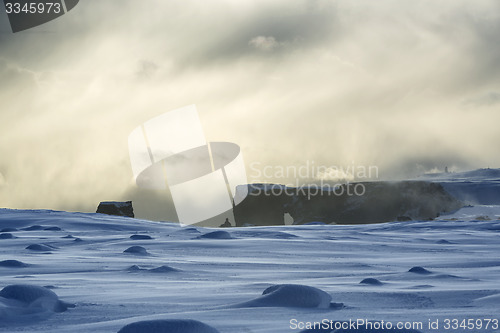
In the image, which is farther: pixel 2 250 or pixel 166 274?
pixel 2 250

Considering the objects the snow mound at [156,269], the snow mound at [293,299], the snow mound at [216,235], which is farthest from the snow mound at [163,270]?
the snow mound at [216,235]

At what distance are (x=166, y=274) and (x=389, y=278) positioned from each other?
6.59 ft

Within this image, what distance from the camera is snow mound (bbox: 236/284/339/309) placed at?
10.8 feet

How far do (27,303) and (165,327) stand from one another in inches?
47.5

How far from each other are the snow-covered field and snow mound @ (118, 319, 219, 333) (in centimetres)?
1

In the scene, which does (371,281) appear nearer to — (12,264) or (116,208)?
(12,264)

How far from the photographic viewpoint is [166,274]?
5105mm

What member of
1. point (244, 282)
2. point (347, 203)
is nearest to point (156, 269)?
point (244, 282)

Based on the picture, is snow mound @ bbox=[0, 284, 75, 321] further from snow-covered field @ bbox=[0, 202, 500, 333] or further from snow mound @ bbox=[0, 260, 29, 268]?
snow mound @ bbox=[0, 260, 29, 268]

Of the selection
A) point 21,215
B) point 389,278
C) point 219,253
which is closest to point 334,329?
point 389,278

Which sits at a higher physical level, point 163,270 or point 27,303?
point 27,303

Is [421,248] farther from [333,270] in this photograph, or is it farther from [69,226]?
[69,226]

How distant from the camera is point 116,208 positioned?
78.5 ft

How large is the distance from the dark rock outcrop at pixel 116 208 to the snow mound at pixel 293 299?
21260 mm
